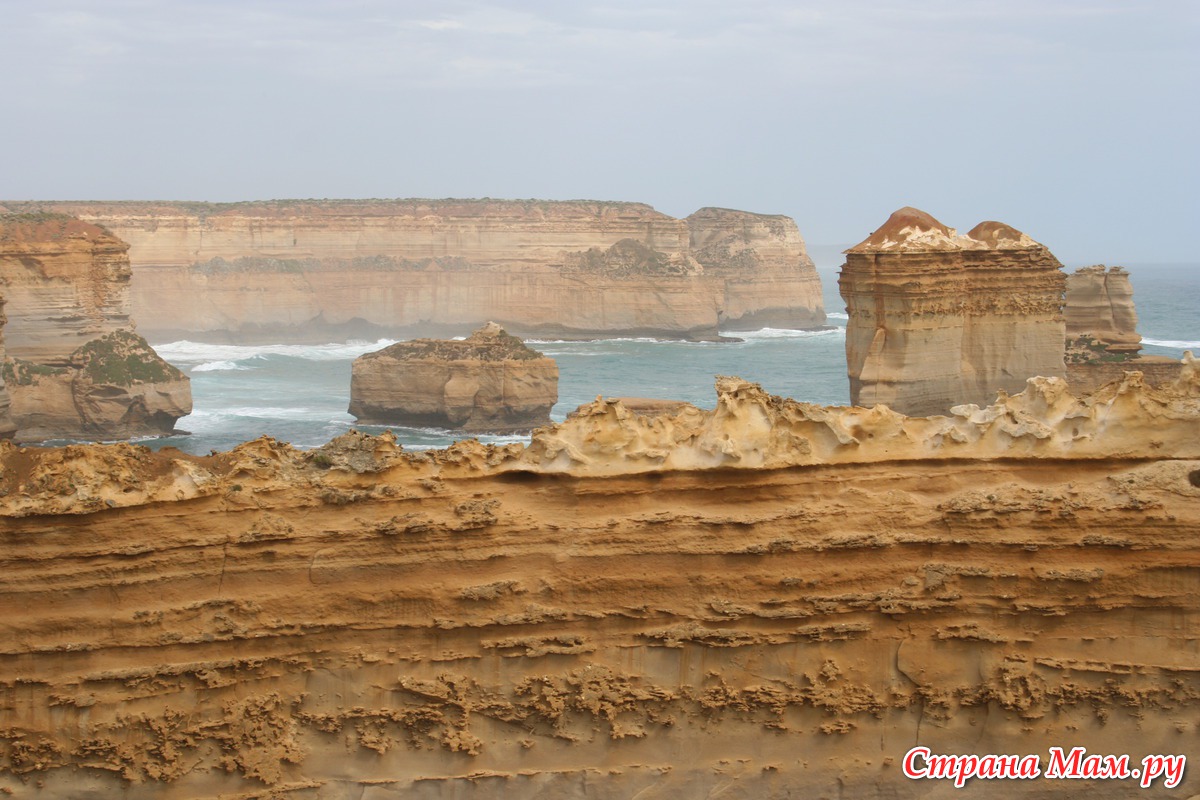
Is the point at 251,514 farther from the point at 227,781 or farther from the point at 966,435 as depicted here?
the point at 966,435

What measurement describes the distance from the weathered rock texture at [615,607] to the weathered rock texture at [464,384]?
3246cm

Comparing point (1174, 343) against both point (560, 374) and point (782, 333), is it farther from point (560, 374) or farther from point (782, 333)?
point (560, 374)

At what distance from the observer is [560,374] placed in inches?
2704

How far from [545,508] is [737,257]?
8621cm

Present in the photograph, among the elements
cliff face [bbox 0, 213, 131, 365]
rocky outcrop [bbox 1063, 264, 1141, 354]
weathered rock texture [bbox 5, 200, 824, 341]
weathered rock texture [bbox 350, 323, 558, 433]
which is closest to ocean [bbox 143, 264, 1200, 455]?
weathered rock texture [bbox 350, 323, 558, 433]

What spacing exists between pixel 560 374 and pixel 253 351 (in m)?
20.7

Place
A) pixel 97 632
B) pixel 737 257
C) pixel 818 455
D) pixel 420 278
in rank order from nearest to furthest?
pixel 97 632, pixel 818 455, pixel 420 278, pixel 737 257

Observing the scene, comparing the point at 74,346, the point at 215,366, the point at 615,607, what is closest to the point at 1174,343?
the point at 215,366

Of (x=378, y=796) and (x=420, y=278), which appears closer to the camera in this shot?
(x=378, y=796)

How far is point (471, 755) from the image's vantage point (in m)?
10.7

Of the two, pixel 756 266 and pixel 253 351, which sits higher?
pixel 756 266

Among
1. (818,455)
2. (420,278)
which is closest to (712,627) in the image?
(818,455)

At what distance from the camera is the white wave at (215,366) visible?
222 ft

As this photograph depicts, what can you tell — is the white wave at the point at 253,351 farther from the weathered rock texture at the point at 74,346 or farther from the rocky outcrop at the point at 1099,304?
the rocky outcrop at the point at 1099,304
